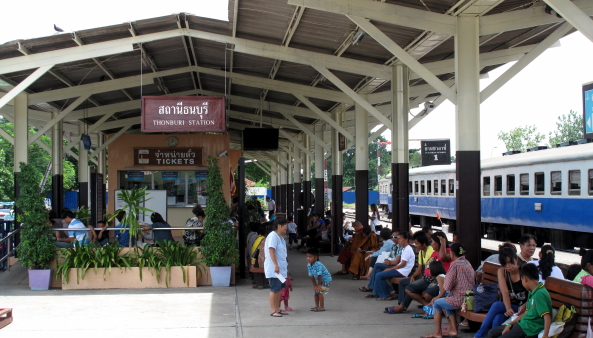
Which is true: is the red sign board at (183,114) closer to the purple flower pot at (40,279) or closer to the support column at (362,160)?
the purple flower pot at (40,279)

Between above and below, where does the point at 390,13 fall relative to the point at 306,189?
above

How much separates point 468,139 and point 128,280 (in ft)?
21.6

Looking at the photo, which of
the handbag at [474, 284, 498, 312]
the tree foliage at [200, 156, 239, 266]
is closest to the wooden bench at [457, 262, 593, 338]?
the handbag at [474, 284, 498, 312]

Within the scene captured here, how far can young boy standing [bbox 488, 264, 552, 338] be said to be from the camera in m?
5.86

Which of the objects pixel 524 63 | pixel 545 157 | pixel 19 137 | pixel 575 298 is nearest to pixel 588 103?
pixel 524 63

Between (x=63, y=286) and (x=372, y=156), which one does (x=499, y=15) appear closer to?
(x=63, y=286)

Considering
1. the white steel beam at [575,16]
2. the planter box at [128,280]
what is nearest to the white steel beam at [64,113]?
the planter box at [128,280]

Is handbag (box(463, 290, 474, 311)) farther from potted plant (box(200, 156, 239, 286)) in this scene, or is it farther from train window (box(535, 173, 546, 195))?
train window (box(535, 173, 546, 195))

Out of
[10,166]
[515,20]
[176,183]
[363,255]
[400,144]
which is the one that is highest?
[515,20]

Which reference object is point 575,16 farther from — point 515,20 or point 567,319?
point 567,319

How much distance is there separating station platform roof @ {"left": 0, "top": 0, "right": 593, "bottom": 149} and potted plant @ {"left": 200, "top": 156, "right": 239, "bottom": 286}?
362cm

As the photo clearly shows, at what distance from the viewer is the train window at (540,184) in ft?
59.8

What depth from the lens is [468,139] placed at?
9.72m

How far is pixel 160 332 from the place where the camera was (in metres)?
7.90
